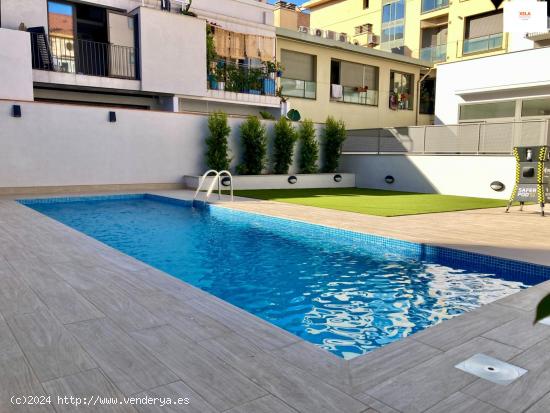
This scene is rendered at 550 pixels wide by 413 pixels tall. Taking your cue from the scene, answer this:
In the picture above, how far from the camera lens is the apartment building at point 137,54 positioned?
1455cm

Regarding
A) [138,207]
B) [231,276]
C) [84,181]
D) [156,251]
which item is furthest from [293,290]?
[84,181]

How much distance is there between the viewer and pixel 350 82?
23656 mm

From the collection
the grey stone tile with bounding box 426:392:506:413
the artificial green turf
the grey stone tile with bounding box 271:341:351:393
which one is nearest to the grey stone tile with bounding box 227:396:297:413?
the grey stone tile with bounding box 271:341:351:393

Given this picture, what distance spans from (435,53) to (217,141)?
754 inches

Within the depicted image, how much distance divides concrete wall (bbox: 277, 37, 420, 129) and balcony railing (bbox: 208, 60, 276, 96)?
179 centimetres

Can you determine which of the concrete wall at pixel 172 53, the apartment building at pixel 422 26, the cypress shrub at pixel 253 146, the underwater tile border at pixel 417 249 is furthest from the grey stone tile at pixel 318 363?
the apartment building at pixel 422 26

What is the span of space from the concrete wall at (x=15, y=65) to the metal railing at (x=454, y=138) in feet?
37.4

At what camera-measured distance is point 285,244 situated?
7.40 meters

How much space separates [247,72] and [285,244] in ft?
44.9

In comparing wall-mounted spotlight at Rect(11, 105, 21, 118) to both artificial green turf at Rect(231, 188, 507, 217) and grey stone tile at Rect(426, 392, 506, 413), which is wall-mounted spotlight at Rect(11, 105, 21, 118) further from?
grey stone tile at Rect(426, 392, 506, 413)

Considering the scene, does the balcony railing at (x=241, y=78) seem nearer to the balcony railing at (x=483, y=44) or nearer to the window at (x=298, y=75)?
the window at (x=298, y=75)

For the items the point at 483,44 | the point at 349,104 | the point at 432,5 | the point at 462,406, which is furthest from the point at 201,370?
the point at 432,5

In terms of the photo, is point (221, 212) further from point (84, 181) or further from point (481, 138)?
point (481, 138)

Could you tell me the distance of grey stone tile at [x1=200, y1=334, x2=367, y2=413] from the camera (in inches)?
86.3
